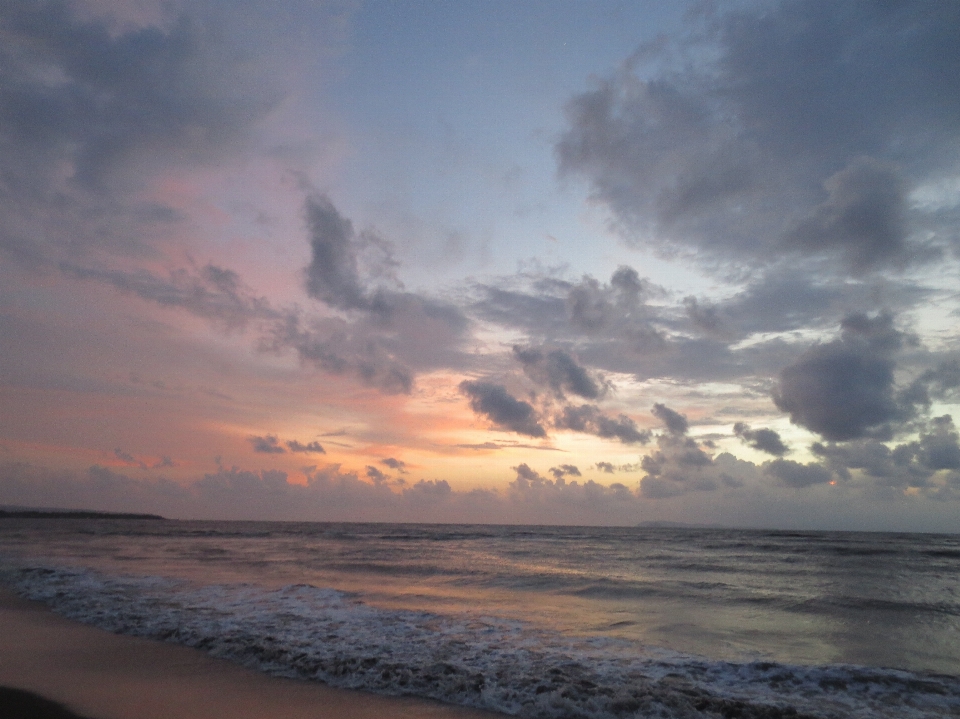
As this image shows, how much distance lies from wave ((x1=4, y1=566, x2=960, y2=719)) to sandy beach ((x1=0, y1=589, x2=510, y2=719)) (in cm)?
47

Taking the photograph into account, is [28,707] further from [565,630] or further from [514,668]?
[565,630]

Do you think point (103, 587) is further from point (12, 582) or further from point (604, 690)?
point (604, 690)

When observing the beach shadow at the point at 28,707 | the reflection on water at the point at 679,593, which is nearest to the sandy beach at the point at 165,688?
the beach shadow at the point at 28,707

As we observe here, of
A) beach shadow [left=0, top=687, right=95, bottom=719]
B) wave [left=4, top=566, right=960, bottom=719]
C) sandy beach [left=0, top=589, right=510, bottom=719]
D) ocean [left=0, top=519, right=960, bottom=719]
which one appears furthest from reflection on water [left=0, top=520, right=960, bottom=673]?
beach shadow [left=0, top=687, right=95, bottom=719]

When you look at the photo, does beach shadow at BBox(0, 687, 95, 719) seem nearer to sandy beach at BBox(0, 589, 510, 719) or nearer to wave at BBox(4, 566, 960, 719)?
sandy beach at BBox(0, 589, 510, 719)

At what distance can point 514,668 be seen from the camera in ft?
27.7

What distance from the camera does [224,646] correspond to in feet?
31.5

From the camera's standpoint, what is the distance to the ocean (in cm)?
766

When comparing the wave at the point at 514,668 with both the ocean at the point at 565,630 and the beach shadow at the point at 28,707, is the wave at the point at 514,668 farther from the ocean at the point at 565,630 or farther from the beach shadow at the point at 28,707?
the beach shadow at the point at 28,707

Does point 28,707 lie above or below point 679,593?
above

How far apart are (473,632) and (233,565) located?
17031mm

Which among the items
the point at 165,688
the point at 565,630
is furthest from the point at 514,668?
the point at 165,688

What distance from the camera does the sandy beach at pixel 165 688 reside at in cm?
667

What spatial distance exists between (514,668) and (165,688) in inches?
197
